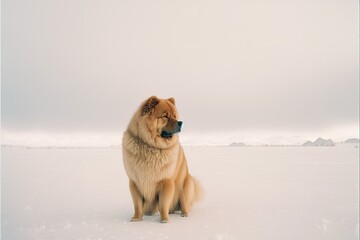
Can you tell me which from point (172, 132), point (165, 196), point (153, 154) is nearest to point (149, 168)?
point (153, 154)

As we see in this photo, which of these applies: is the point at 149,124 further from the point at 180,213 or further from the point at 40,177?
the point at 40,177

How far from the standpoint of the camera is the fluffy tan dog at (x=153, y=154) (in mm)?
5082

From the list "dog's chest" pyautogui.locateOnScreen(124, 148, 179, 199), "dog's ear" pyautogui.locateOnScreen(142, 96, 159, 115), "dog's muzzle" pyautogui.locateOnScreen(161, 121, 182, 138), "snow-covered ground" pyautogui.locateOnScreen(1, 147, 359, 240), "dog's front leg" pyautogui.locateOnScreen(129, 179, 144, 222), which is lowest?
"snow-covered ground" pyautogui.locateOnScreen(1, 147, 359, 240)

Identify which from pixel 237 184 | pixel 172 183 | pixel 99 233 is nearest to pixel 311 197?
pixel 237 184

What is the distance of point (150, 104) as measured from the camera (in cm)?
513

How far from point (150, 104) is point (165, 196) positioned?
4.53ft

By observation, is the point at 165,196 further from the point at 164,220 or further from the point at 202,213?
the point at 202,213

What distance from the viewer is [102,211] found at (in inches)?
228

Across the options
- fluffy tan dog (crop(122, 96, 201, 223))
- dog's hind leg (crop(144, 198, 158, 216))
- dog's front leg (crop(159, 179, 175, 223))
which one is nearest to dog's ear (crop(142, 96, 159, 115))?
fluffy tan dog (crop(122, 96, 201, 223))

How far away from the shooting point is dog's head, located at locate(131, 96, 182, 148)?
5066mm

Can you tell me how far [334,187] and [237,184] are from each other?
2.41 metres

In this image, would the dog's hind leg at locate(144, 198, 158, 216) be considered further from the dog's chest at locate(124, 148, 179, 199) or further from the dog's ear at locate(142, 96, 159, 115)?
the dog's ear at locate(142, 96, 159, 115)

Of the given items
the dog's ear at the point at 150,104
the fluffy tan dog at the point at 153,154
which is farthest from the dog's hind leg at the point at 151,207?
the dog's ear at the point at 150,104

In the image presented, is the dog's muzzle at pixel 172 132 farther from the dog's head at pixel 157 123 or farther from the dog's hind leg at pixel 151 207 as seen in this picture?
the dog's hind leg at pixel 151 207
